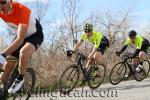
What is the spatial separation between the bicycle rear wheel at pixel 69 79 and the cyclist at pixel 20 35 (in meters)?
3.54

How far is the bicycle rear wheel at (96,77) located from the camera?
40.5ft

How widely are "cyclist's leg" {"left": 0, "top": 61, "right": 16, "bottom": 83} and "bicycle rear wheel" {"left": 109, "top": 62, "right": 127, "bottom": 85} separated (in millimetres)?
6436

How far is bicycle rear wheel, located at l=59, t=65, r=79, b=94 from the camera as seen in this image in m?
11.3

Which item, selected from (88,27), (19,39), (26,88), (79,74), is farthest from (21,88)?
(88,27)

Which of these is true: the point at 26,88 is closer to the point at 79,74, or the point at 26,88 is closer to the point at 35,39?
the point at 35,39

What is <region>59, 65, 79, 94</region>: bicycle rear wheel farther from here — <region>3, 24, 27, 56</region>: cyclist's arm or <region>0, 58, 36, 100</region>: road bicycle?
<region>3, 24, 27, 56</region>: cyclist's arm

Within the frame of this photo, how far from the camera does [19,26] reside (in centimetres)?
726

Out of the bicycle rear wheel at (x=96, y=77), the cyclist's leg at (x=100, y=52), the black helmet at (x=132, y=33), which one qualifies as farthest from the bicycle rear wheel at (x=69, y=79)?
the black helmet at (x=132, y=33)

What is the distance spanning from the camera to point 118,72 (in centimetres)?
1398

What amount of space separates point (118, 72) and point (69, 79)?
3.08 m

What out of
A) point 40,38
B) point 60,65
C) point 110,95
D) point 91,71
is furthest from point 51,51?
point 40,38

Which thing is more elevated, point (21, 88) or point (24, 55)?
point (24, 55)

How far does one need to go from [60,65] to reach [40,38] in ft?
Answer: 26.7

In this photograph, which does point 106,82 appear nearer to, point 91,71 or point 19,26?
point 91,71
